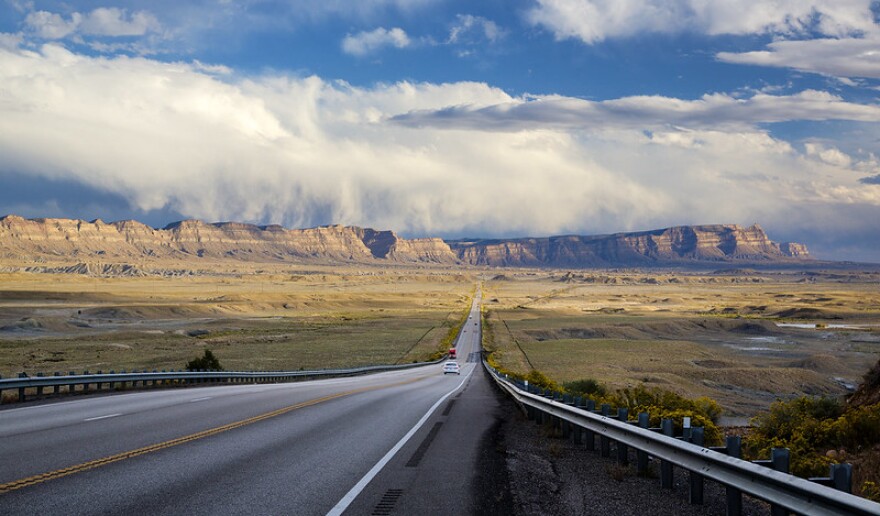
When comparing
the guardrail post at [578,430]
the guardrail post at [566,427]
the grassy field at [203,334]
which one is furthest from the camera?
the grassy field at [203,334]

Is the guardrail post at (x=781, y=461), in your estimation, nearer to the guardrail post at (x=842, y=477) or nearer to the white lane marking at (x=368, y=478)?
the guardrail post at (x=842, y=477)

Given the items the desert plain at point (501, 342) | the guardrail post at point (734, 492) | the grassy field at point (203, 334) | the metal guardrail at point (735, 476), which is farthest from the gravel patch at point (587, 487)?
the grassy field at point (203, 334)

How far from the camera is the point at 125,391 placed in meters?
25.8

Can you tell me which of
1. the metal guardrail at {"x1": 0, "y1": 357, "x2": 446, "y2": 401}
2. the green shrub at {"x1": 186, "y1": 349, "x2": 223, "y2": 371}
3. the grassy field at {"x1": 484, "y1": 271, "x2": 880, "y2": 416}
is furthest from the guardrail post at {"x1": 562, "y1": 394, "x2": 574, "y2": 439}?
the green shrub at {"x1": 186, "y1": 349, "x2": 223, "y2": 371}

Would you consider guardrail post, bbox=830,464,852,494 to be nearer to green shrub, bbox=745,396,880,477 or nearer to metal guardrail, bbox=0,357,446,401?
green shrub, bbox=745,396,880,477

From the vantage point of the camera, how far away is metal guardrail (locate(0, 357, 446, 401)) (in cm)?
2127

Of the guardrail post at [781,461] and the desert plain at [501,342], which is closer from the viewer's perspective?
the guardrail post at [781,461]

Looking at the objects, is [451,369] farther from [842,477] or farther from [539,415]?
[842,477]

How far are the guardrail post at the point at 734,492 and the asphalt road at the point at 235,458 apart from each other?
262 centimetres

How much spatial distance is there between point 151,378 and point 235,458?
57.2 feet

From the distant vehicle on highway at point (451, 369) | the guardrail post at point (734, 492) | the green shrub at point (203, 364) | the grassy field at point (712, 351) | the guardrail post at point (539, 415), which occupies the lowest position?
the grassy field at point (712, 351)

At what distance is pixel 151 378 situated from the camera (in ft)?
90.0

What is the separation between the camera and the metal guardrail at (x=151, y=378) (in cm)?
2127

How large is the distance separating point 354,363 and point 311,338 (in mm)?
24999
